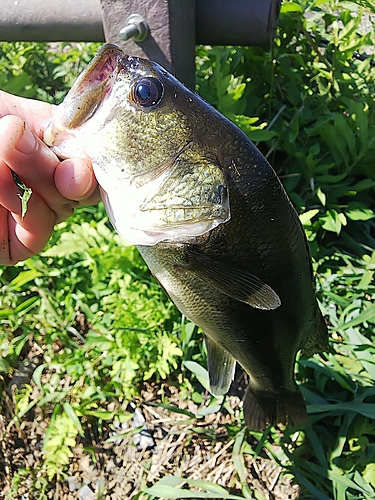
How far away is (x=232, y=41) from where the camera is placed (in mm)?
1799

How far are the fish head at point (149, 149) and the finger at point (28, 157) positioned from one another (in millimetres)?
42

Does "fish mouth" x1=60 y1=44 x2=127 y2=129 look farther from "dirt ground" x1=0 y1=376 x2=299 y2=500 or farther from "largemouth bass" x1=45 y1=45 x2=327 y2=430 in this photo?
"dirt ground" x1=0 y1=376 x2=299 y2=500

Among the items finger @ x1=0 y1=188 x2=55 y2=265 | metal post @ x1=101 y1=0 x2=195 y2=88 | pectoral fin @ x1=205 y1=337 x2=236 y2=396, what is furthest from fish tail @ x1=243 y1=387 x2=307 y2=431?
metal post @ x1=101 y1=0 x2=195 y2=88

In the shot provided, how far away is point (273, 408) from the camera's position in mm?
1657

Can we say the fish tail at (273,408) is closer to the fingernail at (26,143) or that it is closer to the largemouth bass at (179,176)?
the largemouth bass at (179,176)

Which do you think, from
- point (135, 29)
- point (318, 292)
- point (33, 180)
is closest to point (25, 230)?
point (33, 180)

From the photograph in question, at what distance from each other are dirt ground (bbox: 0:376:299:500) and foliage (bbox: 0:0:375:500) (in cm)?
6

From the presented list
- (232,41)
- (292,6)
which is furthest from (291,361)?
(292,6)

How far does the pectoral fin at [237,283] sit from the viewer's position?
109 centimetres

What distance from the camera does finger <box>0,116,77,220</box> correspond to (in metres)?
0.98

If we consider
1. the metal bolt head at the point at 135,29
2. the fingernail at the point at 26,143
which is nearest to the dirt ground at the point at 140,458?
the fingernail at the point at 26,143

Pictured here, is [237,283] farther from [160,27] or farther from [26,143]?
[160,27]

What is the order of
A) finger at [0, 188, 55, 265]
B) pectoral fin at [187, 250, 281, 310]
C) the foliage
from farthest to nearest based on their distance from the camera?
the foliage → finger at [0, 188, 55, 265] → pectoral fin at [187, 250, 281, 310]

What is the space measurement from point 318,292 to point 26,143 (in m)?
1.62
